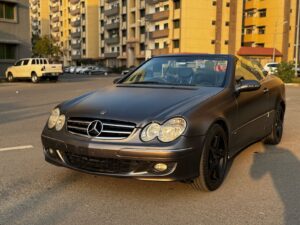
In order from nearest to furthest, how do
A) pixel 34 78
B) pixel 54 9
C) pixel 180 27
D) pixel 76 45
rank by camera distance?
pixel 34 78, pixel 180 27, pixel 76 45, pixel 54 9

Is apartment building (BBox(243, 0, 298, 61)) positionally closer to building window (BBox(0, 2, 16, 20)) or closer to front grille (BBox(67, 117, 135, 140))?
building window (BBox(0, 2, 16, 20))

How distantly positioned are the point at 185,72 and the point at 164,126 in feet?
5.60

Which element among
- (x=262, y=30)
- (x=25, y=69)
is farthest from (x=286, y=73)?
(x=262, y=30)

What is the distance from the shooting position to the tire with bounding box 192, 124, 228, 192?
425 cm

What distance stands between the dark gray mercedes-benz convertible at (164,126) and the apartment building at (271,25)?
63366 millimetres

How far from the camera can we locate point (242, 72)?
577cm

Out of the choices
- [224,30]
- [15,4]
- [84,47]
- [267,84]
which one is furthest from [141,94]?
[84,47]

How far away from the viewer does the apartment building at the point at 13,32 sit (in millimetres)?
34875

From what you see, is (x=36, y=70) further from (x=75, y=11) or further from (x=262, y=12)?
(x=75, y=11)

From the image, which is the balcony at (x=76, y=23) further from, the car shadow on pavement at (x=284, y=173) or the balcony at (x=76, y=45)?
the car shadow on pavement at (x=284, y=173)

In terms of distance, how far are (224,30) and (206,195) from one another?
61.9 m

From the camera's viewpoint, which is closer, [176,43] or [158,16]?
[176,43]

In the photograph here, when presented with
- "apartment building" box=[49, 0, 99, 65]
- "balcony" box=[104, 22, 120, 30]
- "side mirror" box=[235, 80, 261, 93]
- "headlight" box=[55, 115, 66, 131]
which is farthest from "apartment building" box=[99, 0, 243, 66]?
"headlight" box=[55, 115, 66, 131]

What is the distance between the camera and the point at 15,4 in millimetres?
35656
